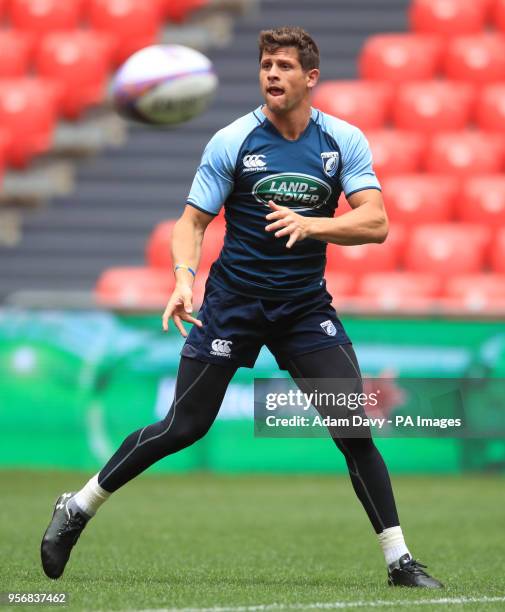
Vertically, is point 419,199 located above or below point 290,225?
above

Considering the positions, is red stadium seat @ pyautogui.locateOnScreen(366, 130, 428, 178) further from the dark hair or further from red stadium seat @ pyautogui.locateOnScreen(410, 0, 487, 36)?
the dark hair

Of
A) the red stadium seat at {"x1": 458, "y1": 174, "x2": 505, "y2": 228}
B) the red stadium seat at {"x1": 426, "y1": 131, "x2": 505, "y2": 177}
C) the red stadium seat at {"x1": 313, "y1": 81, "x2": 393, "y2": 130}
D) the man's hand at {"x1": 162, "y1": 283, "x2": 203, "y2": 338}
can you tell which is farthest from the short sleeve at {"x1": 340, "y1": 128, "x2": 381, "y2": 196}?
the red stadium seat at {"x1": 313, "y1": 81, "x2": 393, "y2": 130}

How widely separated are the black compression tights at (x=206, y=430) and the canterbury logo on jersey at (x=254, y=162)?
0.73m

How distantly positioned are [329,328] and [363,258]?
6662 millimetres

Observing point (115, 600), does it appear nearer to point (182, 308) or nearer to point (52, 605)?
point (52, 605)

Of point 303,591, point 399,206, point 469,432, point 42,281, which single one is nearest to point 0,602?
point 303,591

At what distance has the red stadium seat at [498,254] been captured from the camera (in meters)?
11.4

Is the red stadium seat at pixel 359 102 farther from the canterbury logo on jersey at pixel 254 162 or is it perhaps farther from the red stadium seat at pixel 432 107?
the canterbury logo on jersey at pixel 254 162

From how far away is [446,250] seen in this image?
11.5 meters

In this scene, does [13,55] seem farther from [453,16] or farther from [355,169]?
[355,169]

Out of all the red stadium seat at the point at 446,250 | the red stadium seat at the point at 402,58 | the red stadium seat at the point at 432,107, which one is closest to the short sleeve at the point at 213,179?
the red stadium seat at the point at 446,250

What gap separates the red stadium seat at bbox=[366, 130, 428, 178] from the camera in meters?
12.6

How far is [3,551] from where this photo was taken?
6148mm

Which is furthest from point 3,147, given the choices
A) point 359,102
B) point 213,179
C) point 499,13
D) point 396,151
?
point 213,179
